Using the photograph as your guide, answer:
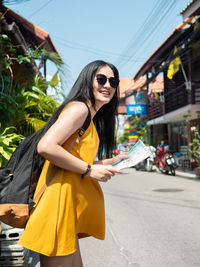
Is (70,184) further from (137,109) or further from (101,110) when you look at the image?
(137,109)

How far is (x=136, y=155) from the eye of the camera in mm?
1644

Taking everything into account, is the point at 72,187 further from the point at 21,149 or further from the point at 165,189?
the point at 165,189

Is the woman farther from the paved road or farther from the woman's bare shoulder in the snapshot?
the paved road

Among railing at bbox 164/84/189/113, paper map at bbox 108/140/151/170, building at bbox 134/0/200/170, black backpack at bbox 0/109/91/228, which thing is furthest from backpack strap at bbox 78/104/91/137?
railing at bbox 164/84/189/113

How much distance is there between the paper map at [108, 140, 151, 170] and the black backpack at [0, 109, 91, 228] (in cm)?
26

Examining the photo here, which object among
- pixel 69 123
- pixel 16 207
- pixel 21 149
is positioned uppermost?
pixel 69 123

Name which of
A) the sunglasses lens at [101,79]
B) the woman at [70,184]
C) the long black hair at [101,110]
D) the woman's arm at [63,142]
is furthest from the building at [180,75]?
the woman's arm at [63,142]

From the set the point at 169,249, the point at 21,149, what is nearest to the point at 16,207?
the point at 21,149

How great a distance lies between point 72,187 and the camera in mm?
1559

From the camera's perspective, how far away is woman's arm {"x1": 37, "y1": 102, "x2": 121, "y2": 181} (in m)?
1.49

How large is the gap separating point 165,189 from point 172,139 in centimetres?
1537

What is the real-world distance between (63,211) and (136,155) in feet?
1.48

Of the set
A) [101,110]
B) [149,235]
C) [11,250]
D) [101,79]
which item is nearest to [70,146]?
[101,79]

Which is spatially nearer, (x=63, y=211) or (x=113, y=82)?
(x=63, y=211)
